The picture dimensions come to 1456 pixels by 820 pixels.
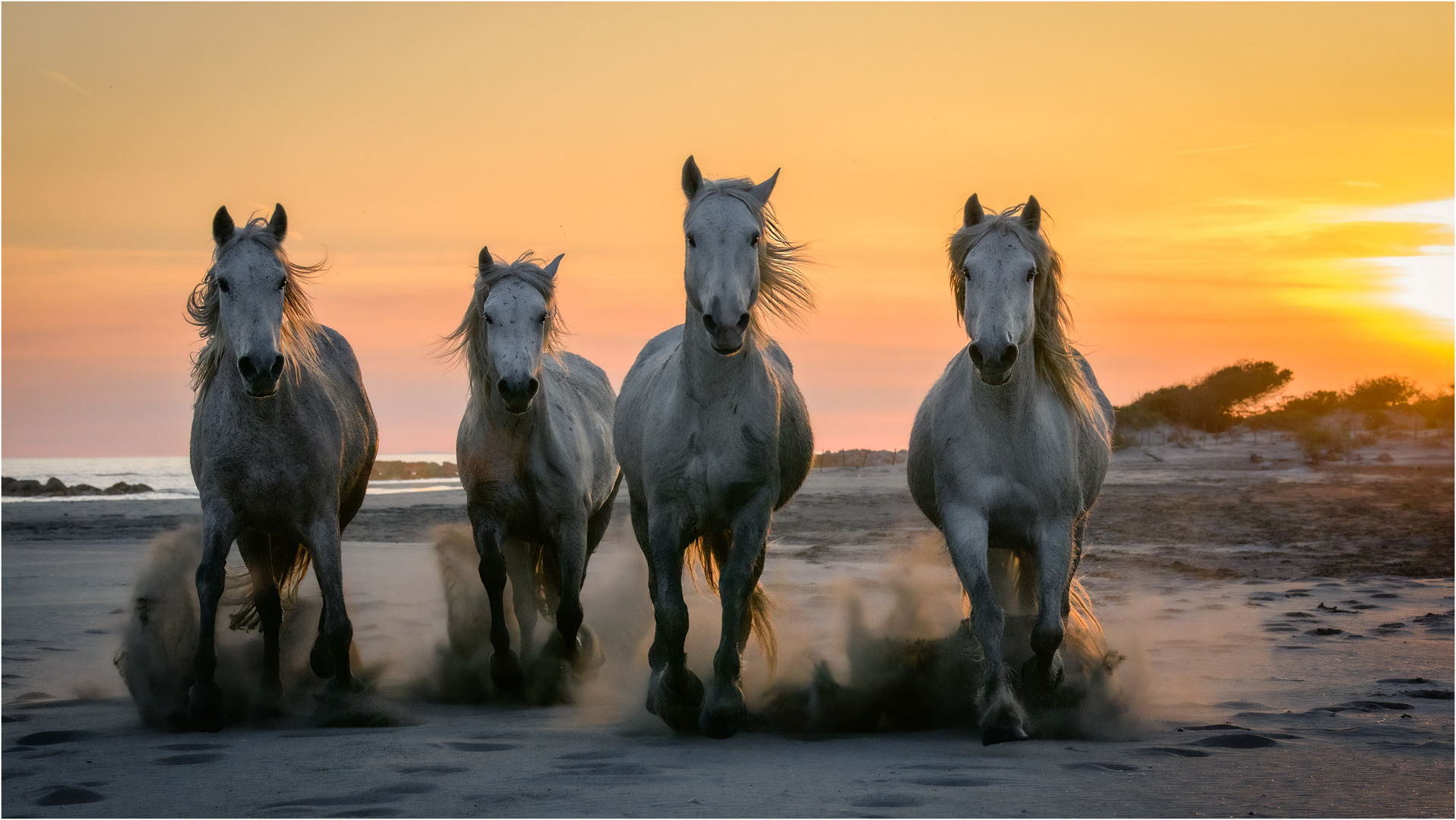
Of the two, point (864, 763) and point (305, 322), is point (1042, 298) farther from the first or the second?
point (305, 322)

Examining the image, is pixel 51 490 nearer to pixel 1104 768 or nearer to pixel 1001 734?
pixel 1001 734

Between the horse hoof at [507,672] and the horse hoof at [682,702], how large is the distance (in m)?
1.35

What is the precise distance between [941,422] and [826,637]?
242 centimetres

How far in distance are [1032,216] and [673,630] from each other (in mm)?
2520

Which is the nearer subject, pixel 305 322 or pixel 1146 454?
pixel 305 322

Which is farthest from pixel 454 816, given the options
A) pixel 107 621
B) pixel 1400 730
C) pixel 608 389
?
pixel 107 621

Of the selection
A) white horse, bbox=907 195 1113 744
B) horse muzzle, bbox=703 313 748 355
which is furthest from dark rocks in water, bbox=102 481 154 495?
white horse, bbox=907 195 1113 744

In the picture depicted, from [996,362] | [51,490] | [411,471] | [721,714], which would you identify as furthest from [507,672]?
[411,471]

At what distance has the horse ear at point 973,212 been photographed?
224 inches

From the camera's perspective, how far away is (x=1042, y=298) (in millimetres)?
5770

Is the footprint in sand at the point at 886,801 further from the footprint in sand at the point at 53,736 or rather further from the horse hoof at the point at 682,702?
the footprint in sand at the point at 53,736

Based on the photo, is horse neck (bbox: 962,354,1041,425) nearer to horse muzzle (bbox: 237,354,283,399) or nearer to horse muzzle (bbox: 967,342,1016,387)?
horse muzzle (bbox: 967,342,1016,387)

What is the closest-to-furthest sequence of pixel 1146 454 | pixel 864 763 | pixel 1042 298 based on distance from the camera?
pixel 864 763 → pixel 1042 298 → pixel 1146 454

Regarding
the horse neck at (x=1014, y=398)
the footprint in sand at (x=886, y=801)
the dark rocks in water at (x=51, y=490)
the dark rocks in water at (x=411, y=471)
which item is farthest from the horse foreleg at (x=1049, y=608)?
the dark rocks in water at (x=411, y=471)
